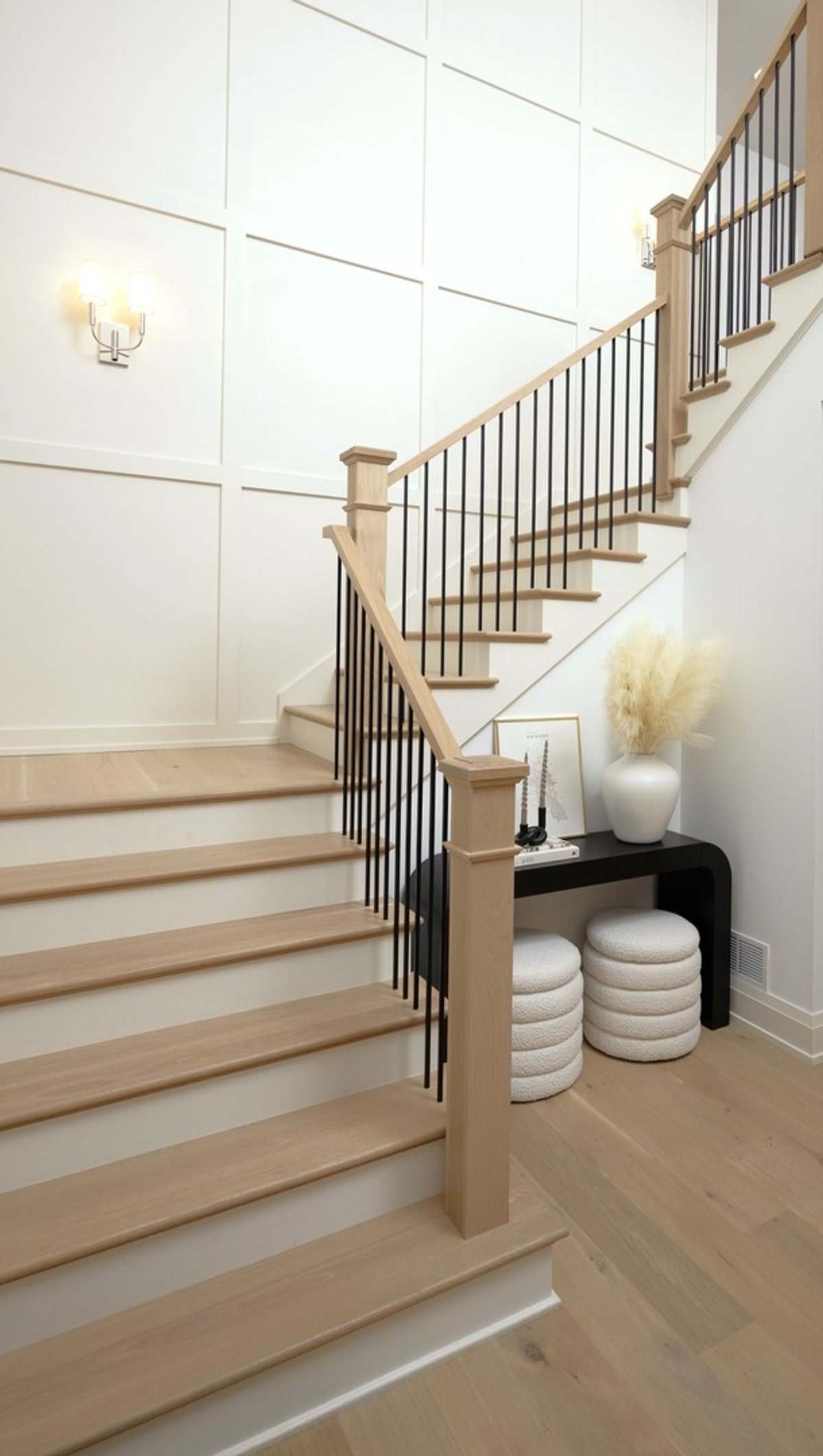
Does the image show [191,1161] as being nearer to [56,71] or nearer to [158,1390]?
[158,1390]

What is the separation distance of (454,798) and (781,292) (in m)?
2.36

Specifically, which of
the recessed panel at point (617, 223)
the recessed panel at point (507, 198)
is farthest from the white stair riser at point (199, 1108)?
the recessed panel at point (617, 223)

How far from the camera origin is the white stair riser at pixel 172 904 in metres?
1.99

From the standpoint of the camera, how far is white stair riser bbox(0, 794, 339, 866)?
2.18 meters

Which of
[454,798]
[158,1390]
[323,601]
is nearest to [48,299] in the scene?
[323,601]

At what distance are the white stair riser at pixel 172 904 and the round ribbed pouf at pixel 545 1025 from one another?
621 mm

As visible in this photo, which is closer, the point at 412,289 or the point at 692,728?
the point at 692,728

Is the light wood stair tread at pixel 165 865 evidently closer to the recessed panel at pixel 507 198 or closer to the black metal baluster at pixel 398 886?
the black metal baluster at pixel 398 886

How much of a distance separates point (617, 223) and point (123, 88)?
257 centimetres

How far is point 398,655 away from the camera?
210 cm

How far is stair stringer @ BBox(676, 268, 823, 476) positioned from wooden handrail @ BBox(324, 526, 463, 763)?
60.3 inches

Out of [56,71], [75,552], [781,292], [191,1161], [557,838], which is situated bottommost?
[191,1161]

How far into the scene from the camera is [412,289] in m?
3.80

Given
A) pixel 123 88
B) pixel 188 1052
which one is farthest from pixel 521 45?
pixel 188 1052
